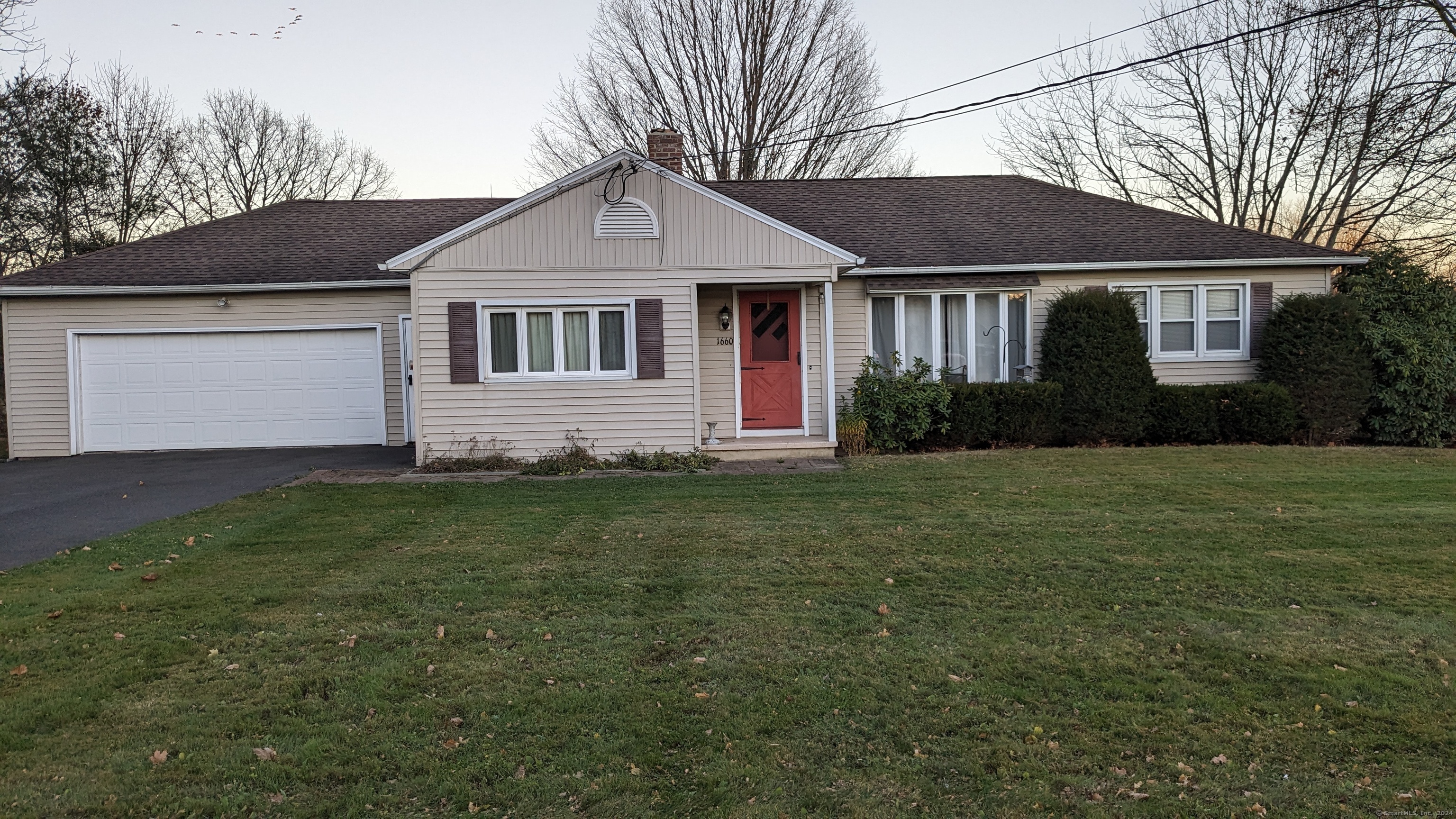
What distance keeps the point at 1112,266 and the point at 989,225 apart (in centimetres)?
223

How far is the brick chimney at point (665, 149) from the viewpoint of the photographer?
14398mm

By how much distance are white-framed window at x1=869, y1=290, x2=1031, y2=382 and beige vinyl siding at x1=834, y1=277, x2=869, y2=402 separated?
25cm

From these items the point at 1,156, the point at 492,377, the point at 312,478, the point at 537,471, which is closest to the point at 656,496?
the point at 537,471

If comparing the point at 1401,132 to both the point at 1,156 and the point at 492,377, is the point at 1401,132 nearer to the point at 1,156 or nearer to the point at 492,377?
the point at 492,377

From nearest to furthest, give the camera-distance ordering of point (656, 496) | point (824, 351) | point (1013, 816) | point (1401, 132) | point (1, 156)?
point (1013, 816)
point (656, 496)
point (824, 351)
point (1401, 132)
point (1, 156)

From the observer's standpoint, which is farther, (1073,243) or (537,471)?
(1073,243)

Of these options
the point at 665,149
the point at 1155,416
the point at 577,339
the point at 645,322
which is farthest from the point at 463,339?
the point at 1155,416

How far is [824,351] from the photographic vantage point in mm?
12891

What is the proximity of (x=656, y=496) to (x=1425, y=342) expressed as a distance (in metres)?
11.6

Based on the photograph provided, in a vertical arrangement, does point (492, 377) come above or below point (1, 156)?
below

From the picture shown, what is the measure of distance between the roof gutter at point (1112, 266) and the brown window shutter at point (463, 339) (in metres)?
5.43

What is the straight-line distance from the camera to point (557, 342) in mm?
12039

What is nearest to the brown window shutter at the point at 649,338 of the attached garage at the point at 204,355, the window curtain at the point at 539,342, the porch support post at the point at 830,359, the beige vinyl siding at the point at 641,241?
the beige vinyl siding at the point at 641,241

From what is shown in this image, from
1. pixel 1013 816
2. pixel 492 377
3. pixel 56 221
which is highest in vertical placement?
pixel 56 221
